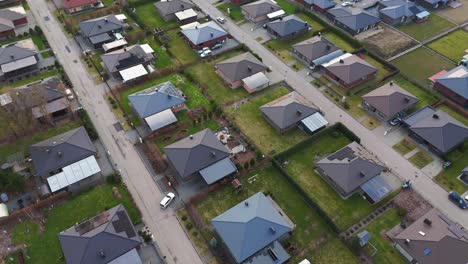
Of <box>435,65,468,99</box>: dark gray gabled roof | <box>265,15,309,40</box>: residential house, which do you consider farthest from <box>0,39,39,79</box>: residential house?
A: <box>435,65,468,99</box>: dark gray gabled roof

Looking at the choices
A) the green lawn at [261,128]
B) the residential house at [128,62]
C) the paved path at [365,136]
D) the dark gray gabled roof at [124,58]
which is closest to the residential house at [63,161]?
the residential house at [128,62]

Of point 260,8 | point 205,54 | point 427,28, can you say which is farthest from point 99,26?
point 427,28

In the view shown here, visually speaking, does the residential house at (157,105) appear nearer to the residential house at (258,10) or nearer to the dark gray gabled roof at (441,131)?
the residential house at (258,10)

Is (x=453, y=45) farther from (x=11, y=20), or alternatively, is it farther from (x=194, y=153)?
(x=11, y=20)

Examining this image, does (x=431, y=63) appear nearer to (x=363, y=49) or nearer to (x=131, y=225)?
(x=363, y=49)

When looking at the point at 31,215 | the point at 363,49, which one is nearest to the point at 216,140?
the point at 31,215

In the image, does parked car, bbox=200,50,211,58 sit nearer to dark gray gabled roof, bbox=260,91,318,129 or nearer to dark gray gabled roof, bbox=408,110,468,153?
dark gray gabled roof, bbox=260,91,318,129
